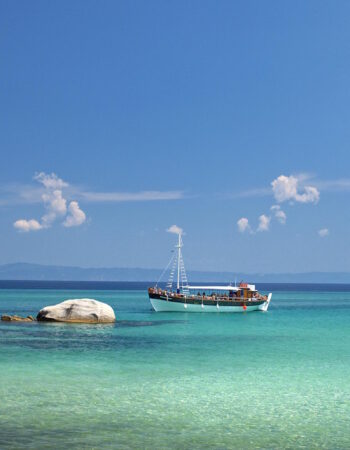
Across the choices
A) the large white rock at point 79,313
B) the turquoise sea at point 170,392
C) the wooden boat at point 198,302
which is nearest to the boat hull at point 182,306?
the wooden boat at point 198,302

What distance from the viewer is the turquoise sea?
1758 cm

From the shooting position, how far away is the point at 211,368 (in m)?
31.0

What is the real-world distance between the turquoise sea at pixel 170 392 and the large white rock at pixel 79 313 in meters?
7.63

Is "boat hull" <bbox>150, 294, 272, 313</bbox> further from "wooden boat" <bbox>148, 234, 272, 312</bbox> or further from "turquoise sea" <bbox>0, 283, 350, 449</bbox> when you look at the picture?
"turquoise sea" <bbox>0, 283, 350, 449</bbox>

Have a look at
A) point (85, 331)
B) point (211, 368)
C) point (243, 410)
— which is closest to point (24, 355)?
point (211, 368)

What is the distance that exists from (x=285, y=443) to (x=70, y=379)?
496 inches

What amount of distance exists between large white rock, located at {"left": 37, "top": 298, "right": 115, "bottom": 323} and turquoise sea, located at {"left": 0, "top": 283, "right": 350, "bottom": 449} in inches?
300

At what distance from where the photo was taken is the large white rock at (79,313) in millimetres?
54625

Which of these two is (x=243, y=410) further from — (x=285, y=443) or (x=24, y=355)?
(x=24, y=355)

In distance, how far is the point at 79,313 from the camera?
54594 mm

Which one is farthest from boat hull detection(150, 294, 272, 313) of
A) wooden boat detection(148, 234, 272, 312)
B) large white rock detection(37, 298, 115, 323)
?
large white rock detection(37, 298, 115, 323)

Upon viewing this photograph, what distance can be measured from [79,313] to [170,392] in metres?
31.6

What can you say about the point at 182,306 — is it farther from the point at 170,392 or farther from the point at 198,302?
the point at 170,392

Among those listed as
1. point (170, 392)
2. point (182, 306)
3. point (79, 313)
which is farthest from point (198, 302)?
point (170, 392)
